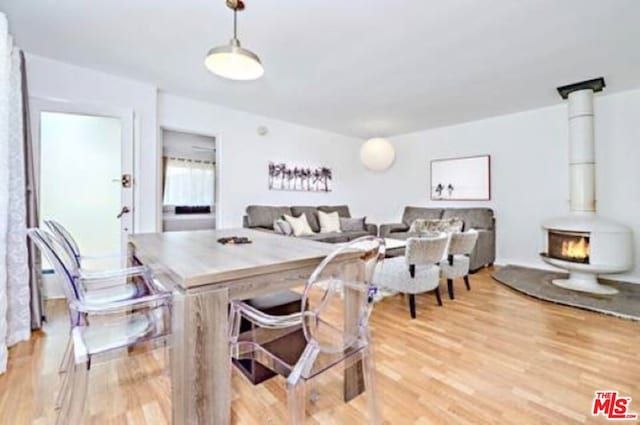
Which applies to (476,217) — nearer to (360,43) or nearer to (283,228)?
(283,228)

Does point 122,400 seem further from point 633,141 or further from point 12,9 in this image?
point 633,141

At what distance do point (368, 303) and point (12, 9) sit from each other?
10.6ft

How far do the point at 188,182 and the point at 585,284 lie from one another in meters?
6.21

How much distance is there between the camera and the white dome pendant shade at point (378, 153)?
535 cm

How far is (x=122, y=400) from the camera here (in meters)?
1.62

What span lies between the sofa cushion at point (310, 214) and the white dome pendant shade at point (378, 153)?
1330 mm

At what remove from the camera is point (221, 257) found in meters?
1.44

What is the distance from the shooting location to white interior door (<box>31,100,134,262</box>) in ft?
9.84

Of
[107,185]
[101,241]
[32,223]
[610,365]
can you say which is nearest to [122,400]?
[32,223]

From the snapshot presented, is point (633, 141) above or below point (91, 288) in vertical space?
above

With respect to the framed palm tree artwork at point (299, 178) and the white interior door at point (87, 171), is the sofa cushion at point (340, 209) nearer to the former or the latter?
the framed palm tree artwork at point (299, 178)

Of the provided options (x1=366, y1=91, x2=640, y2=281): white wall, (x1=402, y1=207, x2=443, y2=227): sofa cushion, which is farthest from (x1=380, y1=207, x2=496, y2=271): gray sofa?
(x1=366, y1=91, x2=640, y2=281): white wall

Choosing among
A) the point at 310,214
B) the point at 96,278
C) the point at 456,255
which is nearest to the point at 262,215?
the point at 310,214

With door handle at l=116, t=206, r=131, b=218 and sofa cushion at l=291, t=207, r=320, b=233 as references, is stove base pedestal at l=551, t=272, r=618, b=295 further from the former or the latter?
door handle at l=116, t=206, r=131, b=218
